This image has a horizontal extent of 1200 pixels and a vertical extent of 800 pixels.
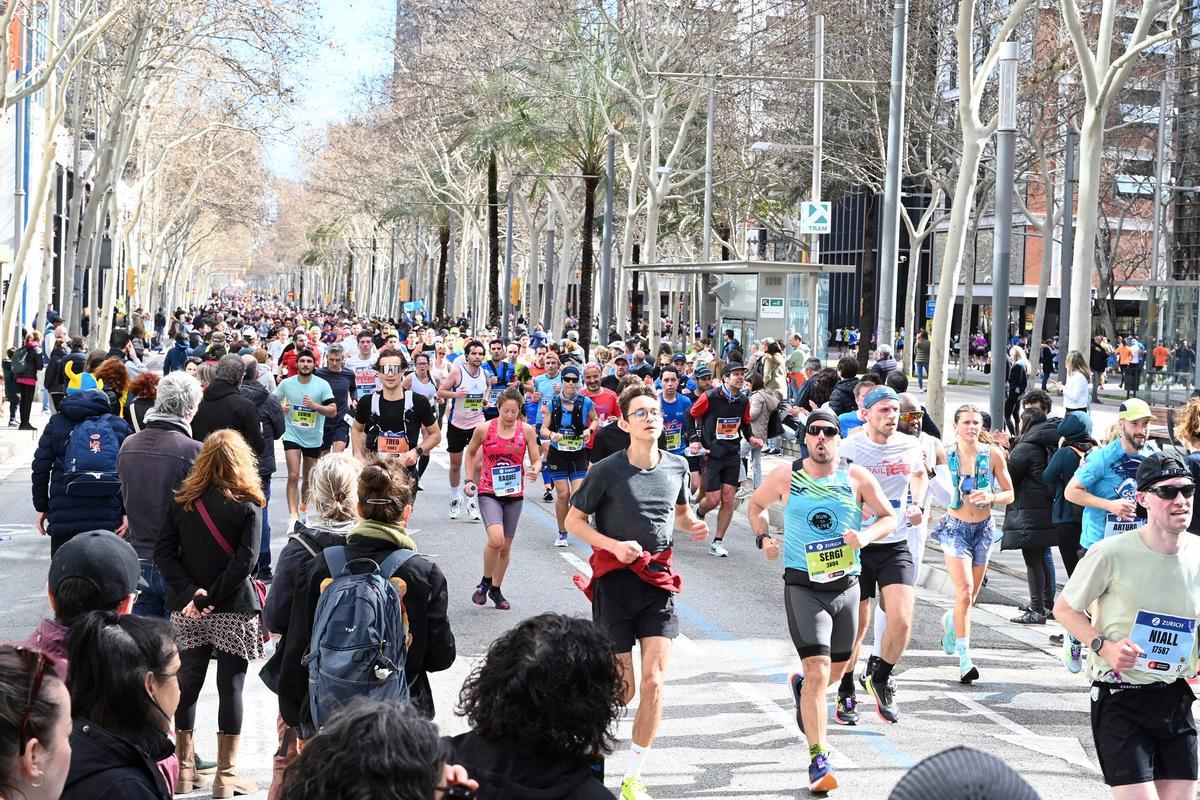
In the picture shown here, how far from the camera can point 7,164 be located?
47.8 meters

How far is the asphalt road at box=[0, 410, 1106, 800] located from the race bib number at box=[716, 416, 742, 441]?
1.19m

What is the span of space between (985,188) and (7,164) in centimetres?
2940

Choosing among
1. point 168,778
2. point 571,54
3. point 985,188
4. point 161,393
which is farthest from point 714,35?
point 168,778

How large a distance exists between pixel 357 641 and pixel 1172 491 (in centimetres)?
283

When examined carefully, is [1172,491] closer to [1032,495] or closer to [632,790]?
[632,790]

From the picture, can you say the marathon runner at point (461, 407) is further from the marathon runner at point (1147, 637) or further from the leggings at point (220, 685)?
the marathon runner at point (1147, 637)

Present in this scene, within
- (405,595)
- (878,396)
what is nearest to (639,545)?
(405,595)

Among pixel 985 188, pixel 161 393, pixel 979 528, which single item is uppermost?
pixel 985 188

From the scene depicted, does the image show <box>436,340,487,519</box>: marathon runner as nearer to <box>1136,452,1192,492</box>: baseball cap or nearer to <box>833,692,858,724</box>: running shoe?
<box>833,692,858,724</box>: running shoe

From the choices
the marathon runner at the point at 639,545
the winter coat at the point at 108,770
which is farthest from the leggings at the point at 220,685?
the winter coat at the point at 108,770

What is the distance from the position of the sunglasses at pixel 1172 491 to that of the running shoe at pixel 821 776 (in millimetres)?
2088

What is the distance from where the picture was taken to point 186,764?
6934mm

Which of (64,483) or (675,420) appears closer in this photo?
(64,483)

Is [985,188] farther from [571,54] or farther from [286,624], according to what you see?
[286,624]
